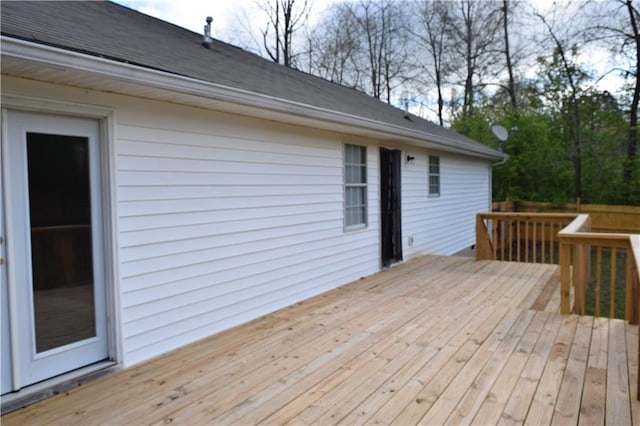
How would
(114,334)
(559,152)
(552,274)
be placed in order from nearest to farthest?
(114,334)
(552,274)
(559,152)

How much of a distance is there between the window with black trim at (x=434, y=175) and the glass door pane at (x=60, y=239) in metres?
6.91

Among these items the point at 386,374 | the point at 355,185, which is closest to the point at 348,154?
the point at 355,185

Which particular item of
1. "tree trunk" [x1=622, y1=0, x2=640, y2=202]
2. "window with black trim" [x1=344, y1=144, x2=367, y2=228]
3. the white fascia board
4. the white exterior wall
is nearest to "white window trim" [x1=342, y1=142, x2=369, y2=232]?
"window with black trim" [x1=344, y1=144, x2=367, y2=228]

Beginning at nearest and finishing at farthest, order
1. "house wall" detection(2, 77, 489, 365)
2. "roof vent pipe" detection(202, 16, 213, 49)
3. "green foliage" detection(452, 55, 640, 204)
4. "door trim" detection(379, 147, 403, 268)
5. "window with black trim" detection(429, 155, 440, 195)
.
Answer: "house wall" detection(2, 77, 489, 365) < "roof vent pipe" detection(202, 16, 213, 49) < "door trim" detection(379, 147, 403, 268) < "window with black trim" detection(429, 155, 440, 195) < "green foliage" detection(452, 55, 640, 204)

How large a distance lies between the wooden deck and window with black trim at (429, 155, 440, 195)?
4.29 meters

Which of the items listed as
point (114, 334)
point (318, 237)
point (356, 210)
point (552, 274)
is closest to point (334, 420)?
point (114, 334)

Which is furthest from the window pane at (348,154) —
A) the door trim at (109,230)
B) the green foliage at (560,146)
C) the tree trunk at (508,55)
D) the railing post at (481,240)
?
the tree trunk at (508,55)

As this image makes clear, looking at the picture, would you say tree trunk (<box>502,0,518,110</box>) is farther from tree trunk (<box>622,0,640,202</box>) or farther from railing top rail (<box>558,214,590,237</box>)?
railing top rail (<box>558,214,590,237</box>)

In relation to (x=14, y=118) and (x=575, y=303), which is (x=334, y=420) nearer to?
(x=14, y=118)

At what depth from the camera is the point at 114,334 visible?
Result: 129 inches

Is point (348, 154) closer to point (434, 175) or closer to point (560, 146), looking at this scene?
point (434, 175)

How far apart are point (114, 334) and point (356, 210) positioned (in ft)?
13.0

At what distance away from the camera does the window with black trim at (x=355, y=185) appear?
6.29m

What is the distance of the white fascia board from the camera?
2.43 m
